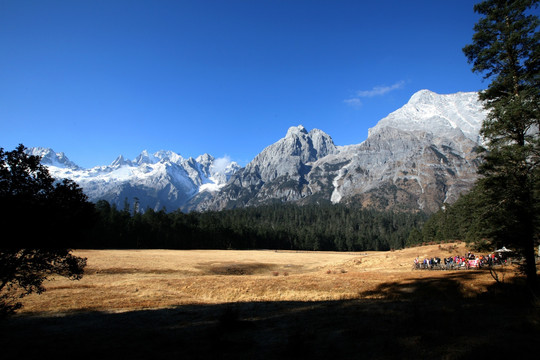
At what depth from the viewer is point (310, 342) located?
33.1ft

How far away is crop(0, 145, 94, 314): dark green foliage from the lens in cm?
1177

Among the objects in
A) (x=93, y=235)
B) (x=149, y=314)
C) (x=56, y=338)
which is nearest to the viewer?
(x=56, y=338)

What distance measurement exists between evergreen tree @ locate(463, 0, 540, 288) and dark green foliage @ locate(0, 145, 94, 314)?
74.4 feet

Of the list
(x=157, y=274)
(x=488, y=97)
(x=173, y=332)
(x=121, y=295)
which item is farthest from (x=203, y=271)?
(x=488, y=97)

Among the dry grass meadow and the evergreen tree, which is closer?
the dry grass meadow

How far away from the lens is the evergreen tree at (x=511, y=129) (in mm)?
15703

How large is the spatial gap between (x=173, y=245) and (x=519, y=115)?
111m

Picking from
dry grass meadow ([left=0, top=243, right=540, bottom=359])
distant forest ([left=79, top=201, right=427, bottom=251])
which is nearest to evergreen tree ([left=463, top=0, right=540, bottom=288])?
dry grass meadow ([left=0, top=243, right=540, bottom=359])

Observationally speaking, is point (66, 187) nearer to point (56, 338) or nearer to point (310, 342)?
point (56, 338)

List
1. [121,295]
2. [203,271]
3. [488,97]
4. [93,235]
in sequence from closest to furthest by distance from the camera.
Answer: [488,97] → [121,295] → [203,271] → [93,235]

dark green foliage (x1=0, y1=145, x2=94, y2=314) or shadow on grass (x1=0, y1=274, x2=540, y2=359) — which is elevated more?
dark green foliage (x1=0, y1=145, x2=94, y2=314)

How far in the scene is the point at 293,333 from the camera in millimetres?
11359

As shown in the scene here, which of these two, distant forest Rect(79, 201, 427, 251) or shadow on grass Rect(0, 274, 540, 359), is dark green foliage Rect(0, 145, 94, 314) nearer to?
shadow on grass Rect(0, 274, 540, 359)

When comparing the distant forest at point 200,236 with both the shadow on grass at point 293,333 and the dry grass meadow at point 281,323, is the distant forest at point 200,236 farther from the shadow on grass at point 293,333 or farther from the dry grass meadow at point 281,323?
the shadow on grass at point 293,333
